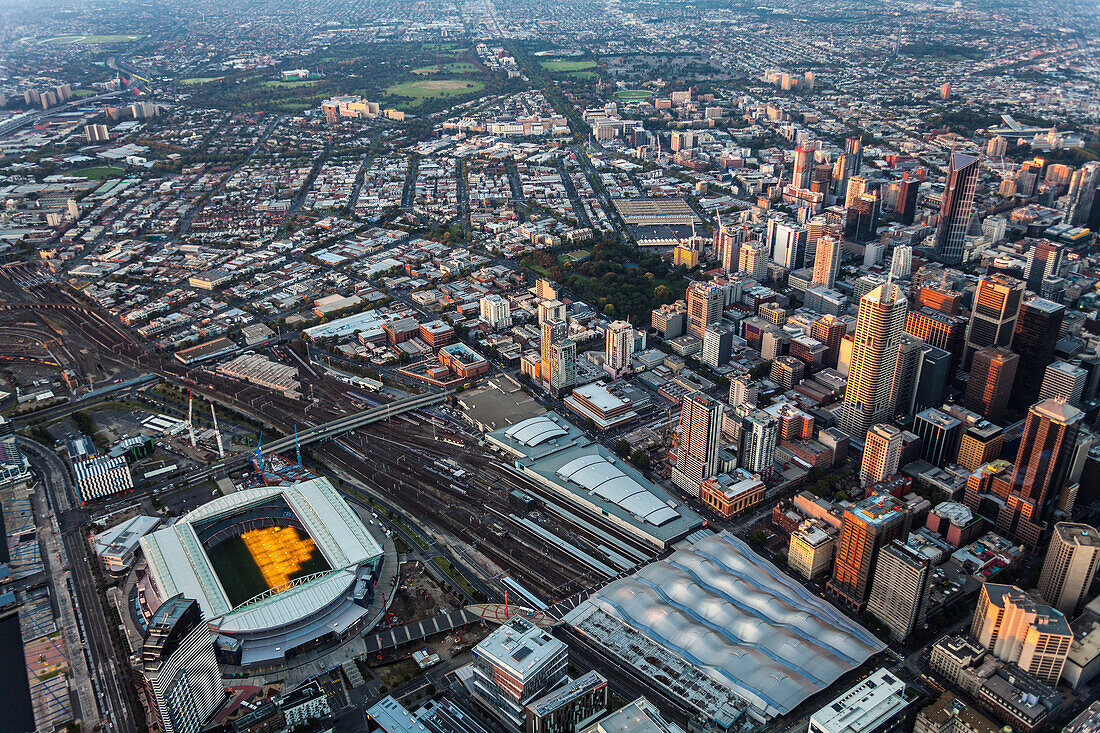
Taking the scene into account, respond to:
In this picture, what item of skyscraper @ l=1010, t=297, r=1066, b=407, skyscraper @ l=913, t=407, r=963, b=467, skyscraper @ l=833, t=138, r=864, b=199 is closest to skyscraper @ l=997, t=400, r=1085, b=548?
skyscraper @ l=913, t=407, r=963, b=467

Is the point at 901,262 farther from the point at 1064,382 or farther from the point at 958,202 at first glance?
the point at 1064,382

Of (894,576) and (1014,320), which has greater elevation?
(1014,320)

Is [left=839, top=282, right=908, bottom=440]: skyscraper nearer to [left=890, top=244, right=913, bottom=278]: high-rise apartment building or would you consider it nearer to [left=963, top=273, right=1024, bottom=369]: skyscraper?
[left=963, top=273, right=1024, bottom=369]: skyscraper

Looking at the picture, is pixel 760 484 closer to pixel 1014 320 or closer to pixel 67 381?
pixel 1014 320

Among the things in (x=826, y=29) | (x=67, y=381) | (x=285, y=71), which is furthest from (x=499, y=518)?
(x=826, y=29)

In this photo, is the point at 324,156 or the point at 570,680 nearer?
the point at 570,680

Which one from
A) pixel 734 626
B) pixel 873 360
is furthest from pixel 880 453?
pixel 734 626
